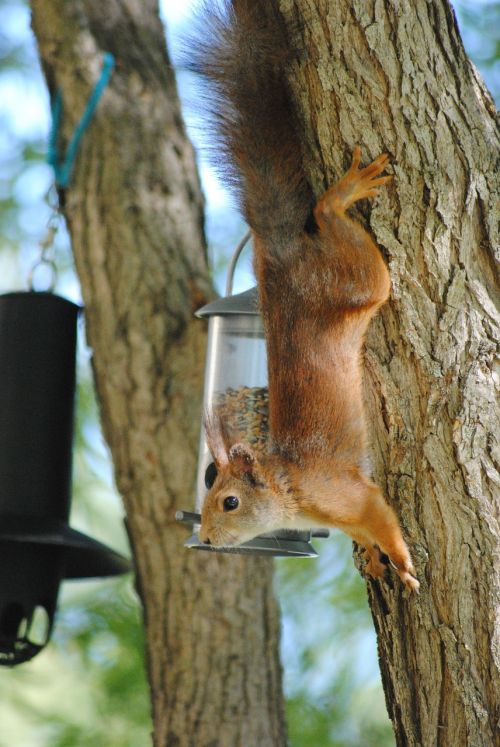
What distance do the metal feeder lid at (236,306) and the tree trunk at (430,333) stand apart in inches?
18.6

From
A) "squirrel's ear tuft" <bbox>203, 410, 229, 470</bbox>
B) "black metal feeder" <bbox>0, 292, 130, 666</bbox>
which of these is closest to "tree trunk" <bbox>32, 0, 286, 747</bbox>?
"black metal feeder" <bbox>0, 292, 130, 666</bbox>

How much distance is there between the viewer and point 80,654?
13.4 ft

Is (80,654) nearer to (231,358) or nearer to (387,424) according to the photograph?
(231,358)

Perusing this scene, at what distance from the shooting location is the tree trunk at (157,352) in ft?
11.5

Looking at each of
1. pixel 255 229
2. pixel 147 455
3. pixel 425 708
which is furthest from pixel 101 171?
pixel 425 708

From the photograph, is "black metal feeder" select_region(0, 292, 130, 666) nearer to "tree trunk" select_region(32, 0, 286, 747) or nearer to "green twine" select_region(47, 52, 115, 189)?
"tree trunk" select_region(32, 0, 286, 747)

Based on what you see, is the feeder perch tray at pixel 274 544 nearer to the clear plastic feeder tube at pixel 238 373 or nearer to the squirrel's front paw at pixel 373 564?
the clear plastic feeder tube at pixel 238 373

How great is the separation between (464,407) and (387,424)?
0.17 m

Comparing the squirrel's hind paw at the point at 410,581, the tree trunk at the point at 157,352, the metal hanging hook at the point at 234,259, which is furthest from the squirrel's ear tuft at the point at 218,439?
the tree trunk at the point at 157,352

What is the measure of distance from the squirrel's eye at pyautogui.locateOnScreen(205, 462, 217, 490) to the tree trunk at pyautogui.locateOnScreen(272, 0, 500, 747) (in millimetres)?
564

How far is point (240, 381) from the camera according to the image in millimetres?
2484

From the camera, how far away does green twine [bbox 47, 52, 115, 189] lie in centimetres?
366

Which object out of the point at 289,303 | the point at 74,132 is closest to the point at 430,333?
the point at 289,303

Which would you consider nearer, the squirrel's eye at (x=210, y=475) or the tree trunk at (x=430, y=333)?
the tree trunk at (x=430, y=333)
